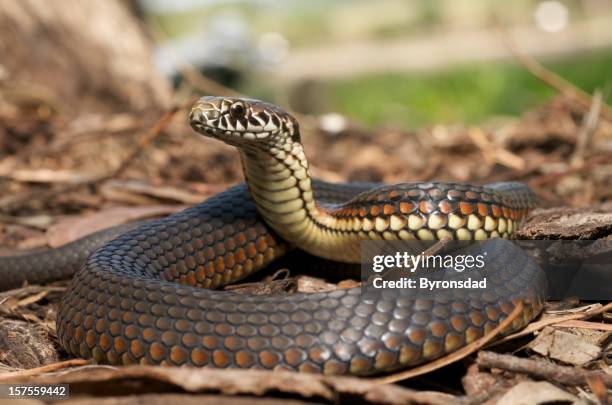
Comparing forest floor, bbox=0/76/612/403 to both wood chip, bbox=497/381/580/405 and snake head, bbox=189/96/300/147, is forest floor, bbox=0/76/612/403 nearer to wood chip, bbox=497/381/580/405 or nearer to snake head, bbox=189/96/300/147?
wood chip, bbox=497/381/580/405

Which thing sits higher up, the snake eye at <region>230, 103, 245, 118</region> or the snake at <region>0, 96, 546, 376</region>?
the snake eye at <region>230, 103, 245, 118</region>

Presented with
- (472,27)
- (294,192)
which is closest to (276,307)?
(294,192)

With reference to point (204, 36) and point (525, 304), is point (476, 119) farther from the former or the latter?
point (525, 304)

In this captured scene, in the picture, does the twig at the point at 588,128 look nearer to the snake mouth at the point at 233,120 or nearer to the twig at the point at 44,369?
the snake mouth at the point at 233,120
